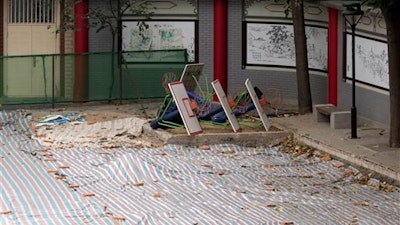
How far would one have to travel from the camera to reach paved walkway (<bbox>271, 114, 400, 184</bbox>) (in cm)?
1884

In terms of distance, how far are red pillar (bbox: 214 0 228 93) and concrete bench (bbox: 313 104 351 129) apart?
14.5ft

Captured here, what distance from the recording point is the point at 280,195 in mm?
16984

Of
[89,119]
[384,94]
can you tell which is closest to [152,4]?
[89,119]

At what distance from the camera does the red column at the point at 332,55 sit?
25.4 m

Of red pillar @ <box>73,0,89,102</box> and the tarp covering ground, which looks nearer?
the tarp covering ground

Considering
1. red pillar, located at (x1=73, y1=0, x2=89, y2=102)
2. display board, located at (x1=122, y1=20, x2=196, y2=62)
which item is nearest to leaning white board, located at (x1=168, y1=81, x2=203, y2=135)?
red pillar, located at (x1=73, y1=0, x2=89, y2=102)

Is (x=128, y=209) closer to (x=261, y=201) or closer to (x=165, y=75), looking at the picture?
(x=261, y=201)

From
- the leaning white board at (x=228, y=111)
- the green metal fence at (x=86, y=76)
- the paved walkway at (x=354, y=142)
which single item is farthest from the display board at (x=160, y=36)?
the leaning white board at (x=228, y=111)

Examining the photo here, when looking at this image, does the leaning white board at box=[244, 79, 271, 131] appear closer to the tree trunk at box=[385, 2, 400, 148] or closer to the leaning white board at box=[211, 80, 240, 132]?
the leaning white board at box=[211, 80, 240, 132]

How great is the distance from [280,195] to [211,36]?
11.6 metres

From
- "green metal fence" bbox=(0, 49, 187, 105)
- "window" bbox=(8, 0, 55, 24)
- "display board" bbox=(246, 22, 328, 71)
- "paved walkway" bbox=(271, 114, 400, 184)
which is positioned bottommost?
"paved walkway" bbox=(271, 114, 400, 184)

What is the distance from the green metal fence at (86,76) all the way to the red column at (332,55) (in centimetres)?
365

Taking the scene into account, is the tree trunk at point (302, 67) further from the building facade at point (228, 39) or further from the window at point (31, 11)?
the window at point (31, 11)

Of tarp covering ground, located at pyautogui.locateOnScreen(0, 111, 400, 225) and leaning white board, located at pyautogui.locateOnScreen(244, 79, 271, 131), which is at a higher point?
leaning white board, located at pyautogui.locateOnScreen(244, 79, 271, 131)
